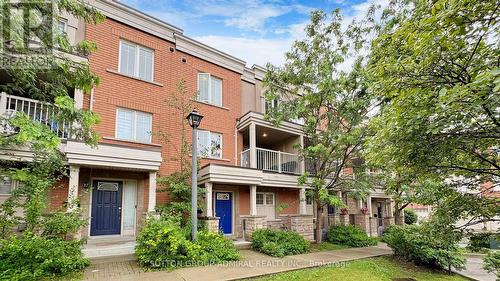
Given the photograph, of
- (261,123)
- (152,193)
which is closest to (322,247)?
(261,123)

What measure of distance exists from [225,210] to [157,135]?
469 centimetres

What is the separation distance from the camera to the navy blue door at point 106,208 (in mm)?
9430

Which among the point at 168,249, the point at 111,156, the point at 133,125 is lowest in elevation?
the point at 168,249

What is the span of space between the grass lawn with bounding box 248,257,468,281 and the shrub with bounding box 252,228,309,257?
5.79 ft

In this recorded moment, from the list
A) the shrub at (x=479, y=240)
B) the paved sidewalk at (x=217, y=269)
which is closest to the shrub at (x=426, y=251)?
the paved sidewalk at (x=217, y=269)

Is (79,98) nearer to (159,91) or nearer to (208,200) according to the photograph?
(159,91)

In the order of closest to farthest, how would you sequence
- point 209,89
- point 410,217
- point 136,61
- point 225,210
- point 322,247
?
point 322,247 < point 136,61 < point 225,210 < point 209,89 < point 410,217

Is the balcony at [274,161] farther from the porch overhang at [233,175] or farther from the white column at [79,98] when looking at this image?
the white column at [79,98]

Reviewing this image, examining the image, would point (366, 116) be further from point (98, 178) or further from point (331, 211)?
point (98, 178)

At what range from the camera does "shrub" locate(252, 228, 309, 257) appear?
9102mm

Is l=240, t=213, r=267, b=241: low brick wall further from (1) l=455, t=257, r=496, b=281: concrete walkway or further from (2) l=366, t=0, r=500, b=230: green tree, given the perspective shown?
(1) l=455, t=257, r=496, b=281: concrete walkway

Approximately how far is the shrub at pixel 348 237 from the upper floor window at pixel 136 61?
11397mm

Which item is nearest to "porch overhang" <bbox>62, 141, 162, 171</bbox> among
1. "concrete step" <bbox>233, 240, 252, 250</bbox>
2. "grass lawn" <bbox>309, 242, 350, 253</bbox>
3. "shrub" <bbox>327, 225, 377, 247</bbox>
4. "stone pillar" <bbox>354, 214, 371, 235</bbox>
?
"concrete step" <bbox>233, 240, 252, 250</bbox>

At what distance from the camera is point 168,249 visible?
721cm
